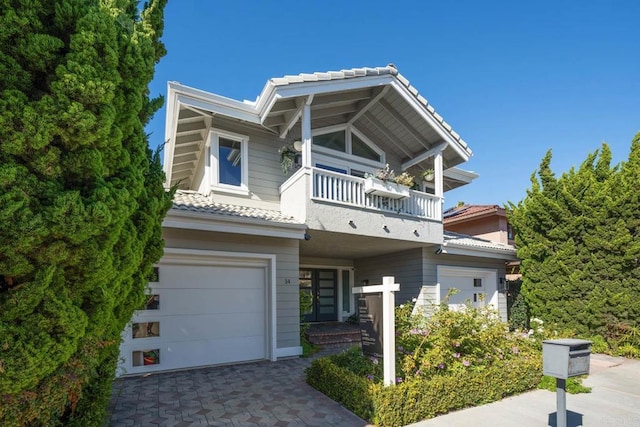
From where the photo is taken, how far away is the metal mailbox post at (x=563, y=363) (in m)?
4.05

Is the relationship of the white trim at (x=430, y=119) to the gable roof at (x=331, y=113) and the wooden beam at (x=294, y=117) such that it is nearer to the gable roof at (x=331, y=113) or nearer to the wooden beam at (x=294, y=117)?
the gable roof at (x=331, y=113)

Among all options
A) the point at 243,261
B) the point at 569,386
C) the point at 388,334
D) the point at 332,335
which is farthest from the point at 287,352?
the point at 569,386

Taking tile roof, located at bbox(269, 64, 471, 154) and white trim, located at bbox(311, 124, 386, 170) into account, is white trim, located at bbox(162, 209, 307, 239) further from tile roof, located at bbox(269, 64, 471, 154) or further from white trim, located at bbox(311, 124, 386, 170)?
white trim, located at bbox(311, 124, 386, 170)

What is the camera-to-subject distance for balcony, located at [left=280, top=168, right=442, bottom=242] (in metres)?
8.07

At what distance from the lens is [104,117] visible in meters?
3.23

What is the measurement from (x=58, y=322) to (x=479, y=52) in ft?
36.8

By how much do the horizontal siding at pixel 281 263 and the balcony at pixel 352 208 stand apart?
91cm

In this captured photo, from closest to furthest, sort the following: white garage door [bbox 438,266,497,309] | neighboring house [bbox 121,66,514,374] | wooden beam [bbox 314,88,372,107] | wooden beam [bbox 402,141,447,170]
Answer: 1. neighboring house [bbox 121,66,514,374]
2. wooden beam [bbox 314,88,372,107]
3. wooden beam [bbox 402,141,447,170]
4. white garage door [bbox 438,266,497,309]

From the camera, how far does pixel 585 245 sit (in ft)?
30.6

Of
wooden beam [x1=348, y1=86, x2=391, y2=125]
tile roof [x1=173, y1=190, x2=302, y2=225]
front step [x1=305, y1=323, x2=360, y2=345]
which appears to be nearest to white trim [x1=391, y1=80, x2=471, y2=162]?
wooden beam [x1=348, y1=86, x2=391, y2=125]

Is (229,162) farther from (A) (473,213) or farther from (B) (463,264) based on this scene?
(A) (473,213)

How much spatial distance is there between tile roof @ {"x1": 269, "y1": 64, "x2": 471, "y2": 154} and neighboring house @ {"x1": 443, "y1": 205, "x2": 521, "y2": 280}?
5.28 meters

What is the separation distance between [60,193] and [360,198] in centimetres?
664

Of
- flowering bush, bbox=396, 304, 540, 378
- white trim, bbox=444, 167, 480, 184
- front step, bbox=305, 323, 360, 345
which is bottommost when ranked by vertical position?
A: front step, bbox=305, 323, 360, 345
